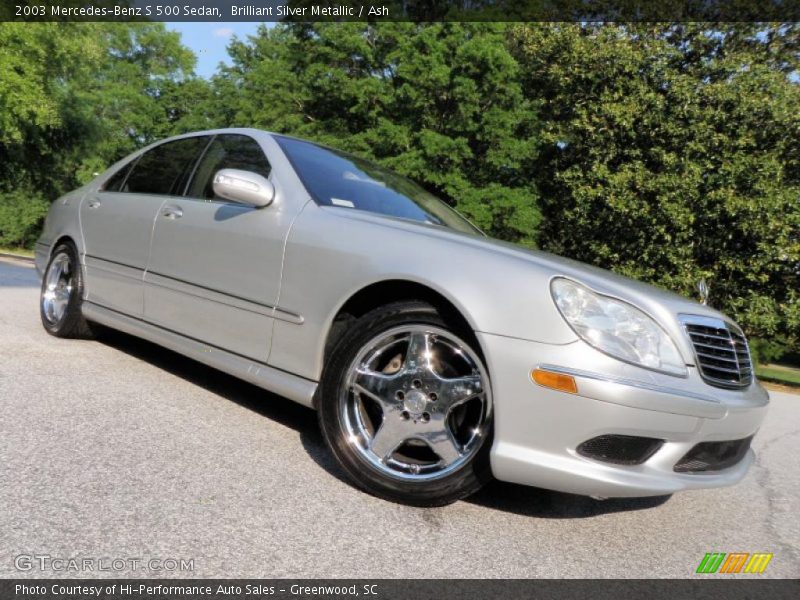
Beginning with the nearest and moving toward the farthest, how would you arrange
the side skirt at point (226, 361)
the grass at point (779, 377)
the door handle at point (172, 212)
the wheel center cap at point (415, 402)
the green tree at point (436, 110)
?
the wheel center cap at point (415, 402)
the side skirt at point (226, 361)
the door handle at point (172, 212)
the grass at point (779, 377)
the green tree at point (436, 110)

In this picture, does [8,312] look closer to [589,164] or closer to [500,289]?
[500,289]

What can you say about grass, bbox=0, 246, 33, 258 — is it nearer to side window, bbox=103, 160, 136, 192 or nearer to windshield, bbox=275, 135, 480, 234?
side window, bbox=103, 160, 136, 192

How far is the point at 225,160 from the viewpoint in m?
3.85

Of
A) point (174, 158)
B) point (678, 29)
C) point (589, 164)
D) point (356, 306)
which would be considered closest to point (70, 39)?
point (589, 164)

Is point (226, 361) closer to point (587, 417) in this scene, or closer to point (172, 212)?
point (172, 212)

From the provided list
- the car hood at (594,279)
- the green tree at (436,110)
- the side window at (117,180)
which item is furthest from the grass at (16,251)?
the car hood at (594,279)

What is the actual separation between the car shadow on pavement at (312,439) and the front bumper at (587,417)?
0.47 meters

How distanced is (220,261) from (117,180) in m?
1.76

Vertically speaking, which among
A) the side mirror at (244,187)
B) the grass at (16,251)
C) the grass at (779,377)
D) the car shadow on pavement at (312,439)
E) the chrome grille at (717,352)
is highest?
the side mirror at (244,187)

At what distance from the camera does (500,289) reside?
250 cm

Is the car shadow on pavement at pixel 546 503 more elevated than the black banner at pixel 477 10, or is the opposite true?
the black banner at pixel 477 10

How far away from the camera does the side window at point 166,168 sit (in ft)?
13.4

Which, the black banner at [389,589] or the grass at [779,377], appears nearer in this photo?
the black banner at [389,589]

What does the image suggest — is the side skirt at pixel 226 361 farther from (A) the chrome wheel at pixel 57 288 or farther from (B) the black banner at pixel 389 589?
(B) the black banner at pixel 389 589
